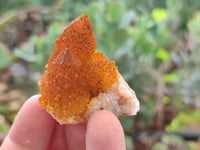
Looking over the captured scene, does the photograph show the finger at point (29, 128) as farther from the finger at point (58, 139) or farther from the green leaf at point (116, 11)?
the green leaf at point (116, 11)

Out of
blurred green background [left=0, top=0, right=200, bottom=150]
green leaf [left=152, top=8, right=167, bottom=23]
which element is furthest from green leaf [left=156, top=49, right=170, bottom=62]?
green leaf [left=152, top=8, right=167, bottom=23]

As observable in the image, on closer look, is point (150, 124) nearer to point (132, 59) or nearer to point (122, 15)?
point (132, 59)

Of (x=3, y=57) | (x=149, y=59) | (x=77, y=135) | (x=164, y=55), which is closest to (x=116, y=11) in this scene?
(x=149, y=59)

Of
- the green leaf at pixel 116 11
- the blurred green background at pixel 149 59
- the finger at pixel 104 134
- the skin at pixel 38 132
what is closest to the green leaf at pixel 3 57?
the blurred green background at pixel 149 59

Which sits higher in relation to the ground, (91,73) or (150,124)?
(91,73)

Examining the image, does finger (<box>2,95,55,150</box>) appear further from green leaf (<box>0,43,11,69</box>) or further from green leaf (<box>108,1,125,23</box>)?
green leaf (<box>0,43,11,69</box>)

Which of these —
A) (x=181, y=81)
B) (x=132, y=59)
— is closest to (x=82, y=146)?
(x=132, y=59)
